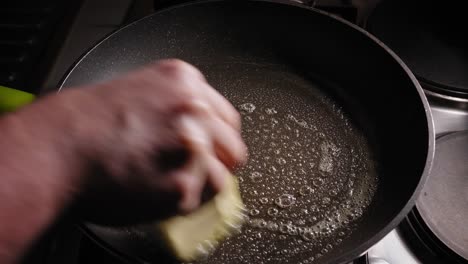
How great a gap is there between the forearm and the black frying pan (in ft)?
0.70

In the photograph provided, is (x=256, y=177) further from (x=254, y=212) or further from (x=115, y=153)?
(x=115, y=153)

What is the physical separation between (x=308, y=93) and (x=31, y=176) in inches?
21.1

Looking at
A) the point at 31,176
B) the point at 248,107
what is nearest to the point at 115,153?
the point at 31,176

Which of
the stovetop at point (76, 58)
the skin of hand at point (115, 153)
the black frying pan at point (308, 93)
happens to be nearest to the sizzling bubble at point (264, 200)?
the black frying pan at point (308, 93)

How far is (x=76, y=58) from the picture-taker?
855 mm

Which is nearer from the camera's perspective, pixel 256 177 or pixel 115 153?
pixel 115 153

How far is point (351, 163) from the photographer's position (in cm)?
73

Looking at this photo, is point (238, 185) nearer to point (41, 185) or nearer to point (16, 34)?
point (41, 185)

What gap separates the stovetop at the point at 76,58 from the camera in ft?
2.06

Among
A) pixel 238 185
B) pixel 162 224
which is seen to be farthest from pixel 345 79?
pixel 162 224

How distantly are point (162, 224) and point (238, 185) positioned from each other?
0.16 meters

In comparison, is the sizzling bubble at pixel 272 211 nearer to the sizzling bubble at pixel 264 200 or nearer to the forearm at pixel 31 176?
the sizzling bubble at pixel 264 200

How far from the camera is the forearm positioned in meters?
0.36

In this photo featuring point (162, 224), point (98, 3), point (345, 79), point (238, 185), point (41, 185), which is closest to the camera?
point (41, 185)
